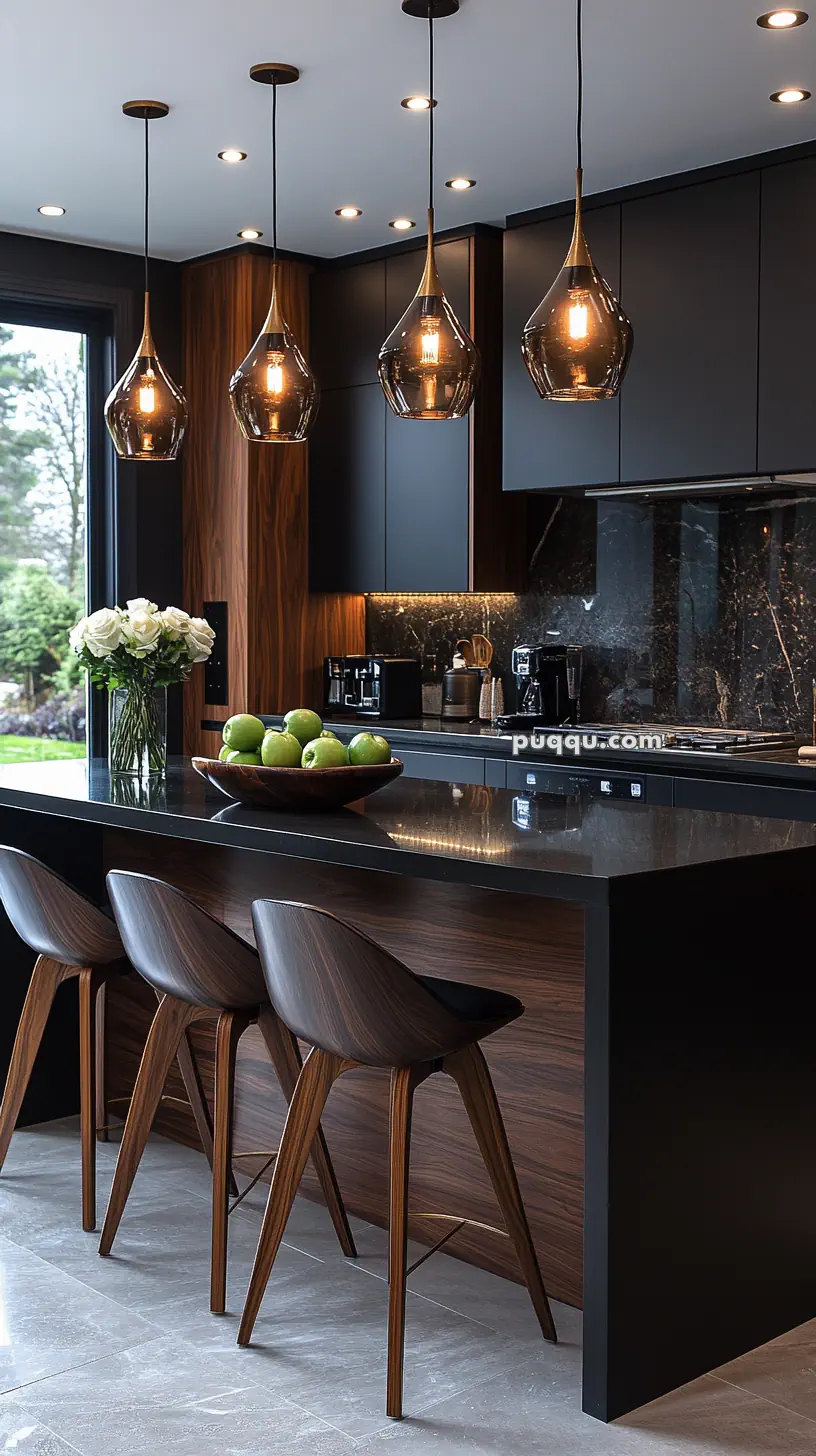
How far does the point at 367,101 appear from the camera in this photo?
3938mm

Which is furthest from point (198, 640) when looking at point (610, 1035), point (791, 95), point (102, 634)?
point (791, 95)

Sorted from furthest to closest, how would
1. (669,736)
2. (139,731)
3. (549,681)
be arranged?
(549,681) → (669,736) → (139,731)

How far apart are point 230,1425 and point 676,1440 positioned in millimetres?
710

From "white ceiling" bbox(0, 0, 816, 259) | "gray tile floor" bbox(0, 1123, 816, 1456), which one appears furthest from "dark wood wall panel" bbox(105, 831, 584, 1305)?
"white ceiling" bbox(0, 0, 816, 259)

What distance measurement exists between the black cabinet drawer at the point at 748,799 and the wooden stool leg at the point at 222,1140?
5.21 feet

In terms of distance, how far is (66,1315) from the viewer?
2730 millimetres

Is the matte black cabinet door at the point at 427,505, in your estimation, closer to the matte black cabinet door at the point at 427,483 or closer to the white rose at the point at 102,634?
the matte black cabinet door at the point at 427,483

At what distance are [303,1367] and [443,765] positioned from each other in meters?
2.63

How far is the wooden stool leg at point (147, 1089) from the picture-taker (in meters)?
2.88

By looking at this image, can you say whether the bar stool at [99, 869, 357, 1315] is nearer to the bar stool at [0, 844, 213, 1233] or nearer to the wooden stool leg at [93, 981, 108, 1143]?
the bar stool at [0, 844, 213, 1233]

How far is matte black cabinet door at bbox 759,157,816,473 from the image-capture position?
422cm

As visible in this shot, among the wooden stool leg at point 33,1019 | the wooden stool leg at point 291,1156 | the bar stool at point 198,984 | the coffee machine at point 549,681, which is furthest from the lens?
the coffee machine at point 549,681

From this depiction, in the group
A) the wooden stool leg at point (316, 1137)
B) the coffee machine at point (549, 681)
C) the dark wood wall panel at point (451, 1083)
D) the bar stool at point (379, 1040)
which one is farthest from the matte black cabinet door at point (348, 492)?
the bar stool at point (379, 1040)

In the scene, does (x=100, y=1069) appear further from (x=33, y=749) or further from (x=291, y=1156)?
(x=33, y=749)
